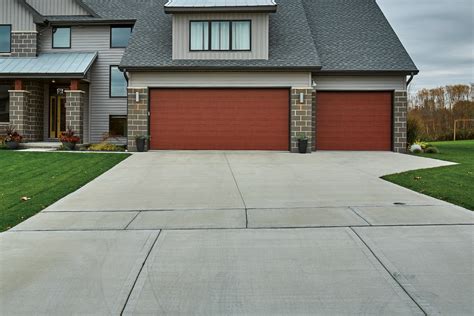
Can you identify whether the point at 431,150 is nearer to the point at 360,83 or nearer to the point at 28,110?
the point at 360,83

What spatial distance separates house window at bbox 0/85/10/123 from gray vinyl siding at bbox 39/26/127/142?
2.62 metres

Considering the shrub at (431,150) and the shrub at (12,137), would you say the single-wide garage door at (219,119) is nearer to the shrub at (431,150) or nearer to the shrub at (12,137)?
the shrub at (12,137)

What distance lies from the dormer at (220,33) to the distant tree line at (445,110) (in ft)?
49.0

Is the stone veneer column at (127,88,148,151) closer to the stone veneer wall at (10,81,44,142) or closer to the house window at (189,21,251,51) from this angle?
the house window at (189,21,251,51)

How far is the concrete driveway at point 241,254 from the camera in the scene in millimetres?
3732

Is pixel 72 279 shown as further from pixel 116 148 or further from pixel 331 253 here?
pixel 116 148

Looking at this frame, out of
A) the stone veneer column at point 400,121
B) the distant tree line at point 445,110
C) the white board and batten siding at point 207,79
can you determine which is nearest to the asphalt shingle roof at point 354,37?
the stone veneer column at point 400,121

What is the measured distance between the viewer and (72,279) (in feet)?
13.7

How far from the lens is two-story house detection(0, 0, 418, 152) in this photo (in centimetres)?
1770

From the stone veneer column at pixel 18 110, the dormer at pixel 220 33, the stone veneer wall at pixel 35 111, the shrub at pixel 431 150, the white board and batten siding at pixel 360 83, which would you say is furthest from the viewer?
the stone veneer wall at pixel 35 111

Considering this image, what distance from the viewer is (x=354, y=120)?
61.6 ft

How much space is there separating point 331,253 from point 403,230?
1.41 m

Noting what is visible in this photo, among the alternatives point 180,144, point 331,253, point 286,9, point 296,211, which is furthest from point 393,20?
point 331,253

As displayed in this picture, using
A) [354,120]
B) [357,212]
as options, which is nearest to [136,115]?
[354,120]
